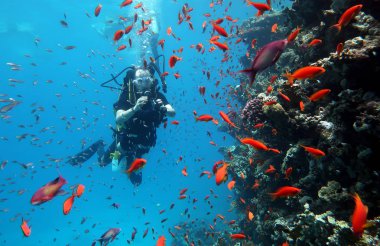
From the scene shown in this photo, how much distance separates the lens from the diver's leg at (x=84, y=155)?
13.2 m

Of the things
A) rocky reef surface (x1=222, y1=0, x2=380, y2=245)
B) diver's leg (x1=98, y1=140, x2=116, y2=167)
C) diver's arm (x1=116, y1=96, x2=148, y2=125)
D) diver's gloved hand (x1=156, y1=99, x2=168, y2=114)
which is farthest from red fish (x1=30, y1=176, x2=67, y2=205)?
diver's leg (x1=98, y1=140, x2=116, y2=167)

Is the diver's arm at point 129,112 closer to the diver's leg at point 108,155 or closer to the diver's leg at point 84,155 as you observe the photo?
the diver's leg at point 108,155

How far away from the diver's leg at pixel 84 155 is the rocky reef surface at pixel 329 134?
30.8 feet

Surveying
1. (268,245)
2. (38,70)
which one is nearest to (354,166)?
(268,245)

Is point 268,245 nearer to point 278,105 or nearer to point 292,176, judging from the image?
point 292,176

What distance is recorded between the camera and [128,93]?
9.05 metres

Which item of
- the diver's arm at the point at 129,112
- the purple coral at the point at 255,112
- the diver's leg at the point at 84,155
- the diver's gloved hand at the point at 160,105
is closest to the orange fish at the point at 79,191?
the diver's arm at the point at 129,112

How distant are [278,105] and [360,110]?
1.83 metres

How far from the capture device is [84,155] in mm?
13703

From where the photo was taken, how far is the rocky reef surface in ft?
→ 13.3

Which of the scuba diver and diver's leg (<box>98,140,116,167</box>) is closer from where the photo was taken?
the scuba diver

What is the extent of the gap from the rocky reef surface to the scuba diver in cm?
292

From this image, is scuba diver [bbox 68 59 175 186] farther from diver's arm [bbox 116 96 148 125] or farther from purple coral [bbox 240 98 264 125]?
purple coral [bbox 240 98 264 125]

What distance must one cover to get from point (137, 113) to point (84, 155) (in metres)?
6.82
